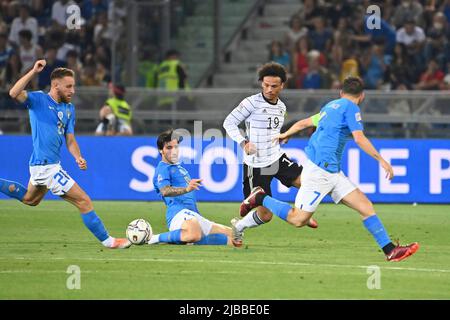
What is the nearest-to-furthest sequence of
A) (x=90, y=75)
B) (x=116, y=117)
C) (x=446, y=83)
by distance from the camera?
(x=116, y=117) → (x=446, y=83) → (x=90, y=75)

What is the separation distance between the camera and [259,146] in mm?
14609

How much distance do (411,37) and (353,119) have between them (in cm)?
1318

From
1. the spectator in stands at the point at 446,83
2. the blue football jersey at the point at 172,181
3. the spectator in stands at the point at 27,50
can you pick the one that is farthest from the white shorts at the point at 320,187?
the spectator in stands at the point at 27,50

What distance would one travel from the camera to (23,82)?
12.8m

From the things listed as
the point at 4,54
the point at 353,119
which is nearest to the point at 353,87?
the point at 353,119

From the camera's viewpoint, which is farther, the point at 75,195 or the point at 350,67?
the point at 350,67

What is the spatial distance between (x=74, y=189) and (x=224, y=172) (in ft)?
26.4

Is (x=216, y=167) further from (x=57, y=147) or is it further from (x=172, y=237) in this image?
(x=57, y=147)

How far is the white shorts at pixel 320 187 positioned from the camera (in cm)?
1255

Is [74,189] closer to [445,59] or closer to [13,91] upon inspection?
[13,91]

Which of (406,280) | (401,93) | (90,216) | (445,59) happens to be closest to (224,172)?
(401,93)

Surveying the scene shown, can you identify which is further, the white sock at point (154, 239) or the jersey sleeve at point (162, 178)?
the white sock at point (154, 239)

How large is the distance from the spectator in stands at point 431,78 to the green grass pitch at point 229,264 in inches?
258

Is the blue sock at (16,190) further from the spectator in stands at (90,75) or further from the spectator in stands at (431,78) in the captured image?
the spectator in stands at (90,75)
